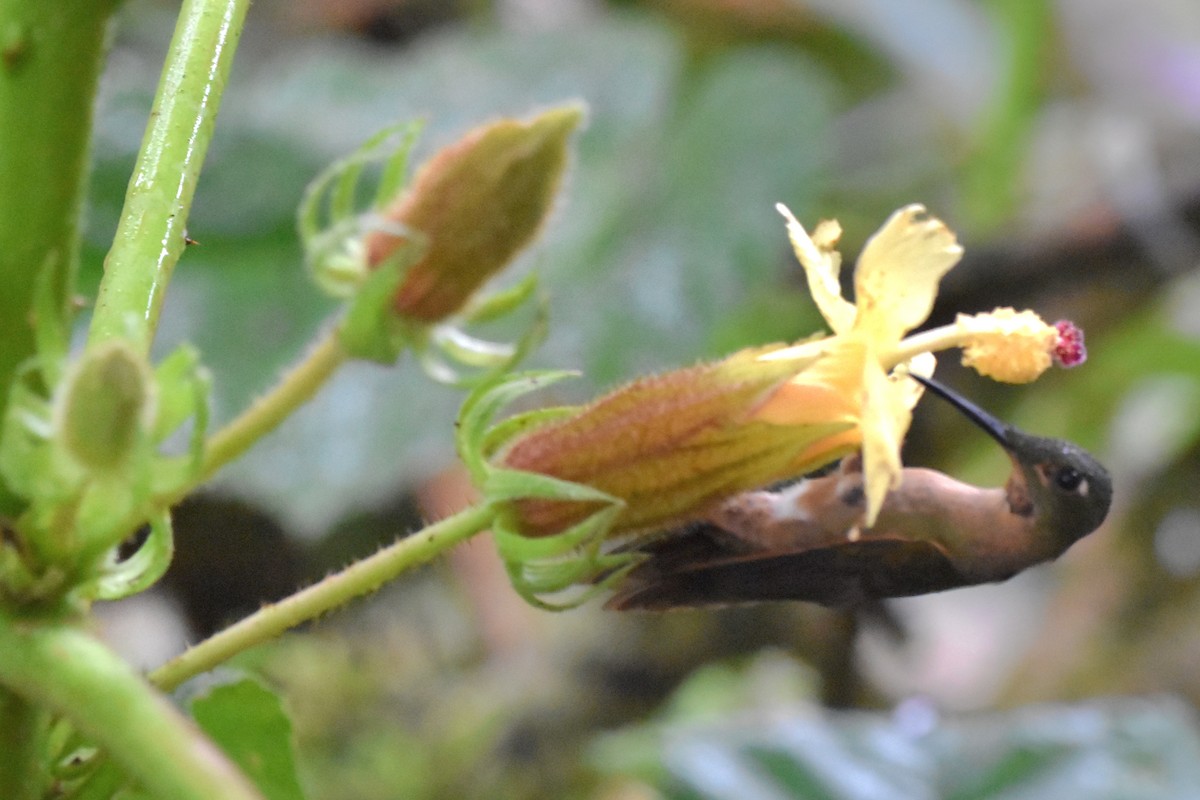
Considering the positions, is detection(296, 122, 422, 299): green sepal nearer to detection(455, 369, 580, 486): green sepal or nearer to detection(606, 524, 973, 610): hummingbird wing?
detection(455, 369, 580, 486): green sepal

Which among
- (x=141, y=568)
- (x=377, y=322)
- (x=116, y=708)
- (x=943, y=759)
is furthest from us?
(x=943, y=759)

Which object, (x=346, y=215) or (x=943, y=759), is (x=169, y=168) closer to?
(x=346, y=215)

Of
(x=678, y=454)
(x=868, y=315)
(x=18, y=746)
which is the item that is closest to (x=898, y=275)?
(x=868, y=315)

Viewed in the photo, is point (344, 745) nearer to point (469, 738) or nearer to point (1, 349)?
point (469, 738)

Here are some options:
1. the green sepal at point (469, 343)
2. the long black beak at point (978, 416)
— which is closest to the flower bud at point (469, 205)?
the green sepal at point (469, 343)

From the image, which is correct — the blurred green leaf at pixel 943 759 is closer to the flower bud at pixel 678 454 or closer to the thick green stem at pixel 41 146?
the flower bud at pixel 678 454

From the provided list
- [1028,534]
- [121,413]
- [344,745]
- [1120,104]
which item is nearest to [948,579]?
[1028,534]
